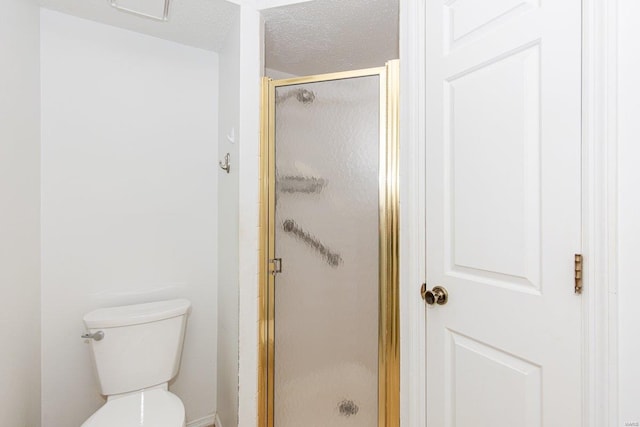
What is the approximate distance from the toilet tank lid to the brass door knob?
47.5 inches

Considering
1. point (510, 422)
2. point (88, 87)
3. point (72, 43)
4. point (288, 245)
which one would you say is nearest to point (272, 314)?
point (288, 245)

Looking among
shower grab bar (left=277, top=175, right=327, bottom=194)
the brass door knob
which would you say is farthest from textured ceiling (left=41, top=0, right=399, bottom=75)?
the brass door knob

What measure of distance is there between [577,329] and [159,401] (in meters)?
1.59

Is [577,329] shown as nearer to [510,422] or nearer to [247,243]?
[510,422]

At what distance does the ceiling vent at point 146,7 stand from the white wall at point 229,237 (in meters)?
0.32

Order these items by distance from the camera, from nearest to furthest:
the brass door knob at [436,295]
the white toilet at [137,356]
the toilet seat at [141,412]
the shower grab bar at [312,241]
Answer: the brass door knob at [436,295] < the toilet seat at [141,412] < the white toilet at [137,356] < the shower grab bar at [312,241]

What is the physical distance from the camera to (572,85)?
0.77m

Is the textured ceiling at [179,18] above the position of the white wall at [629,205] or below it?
above

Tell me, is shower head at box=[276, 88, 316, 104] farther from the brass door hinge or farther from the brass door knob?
the brass door hinge

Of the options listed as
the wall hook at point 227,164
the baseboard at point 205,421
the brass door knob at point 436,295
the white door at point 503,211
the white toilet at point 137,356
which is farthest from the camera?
the baseboard at point 205,421

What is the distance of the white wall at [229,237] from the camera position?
153 cm

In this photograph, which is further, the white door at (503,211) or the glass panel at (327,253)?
the glass panel at (327,253)

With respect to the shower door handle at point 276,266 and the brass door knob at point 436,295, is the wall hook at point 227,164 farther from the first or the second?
the brass door knob at point 436,295

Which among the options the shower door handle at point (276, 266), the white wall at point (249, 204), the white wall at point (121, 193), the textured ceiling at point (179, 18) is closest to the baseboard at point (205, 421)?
the white wall at point (121, 193)
